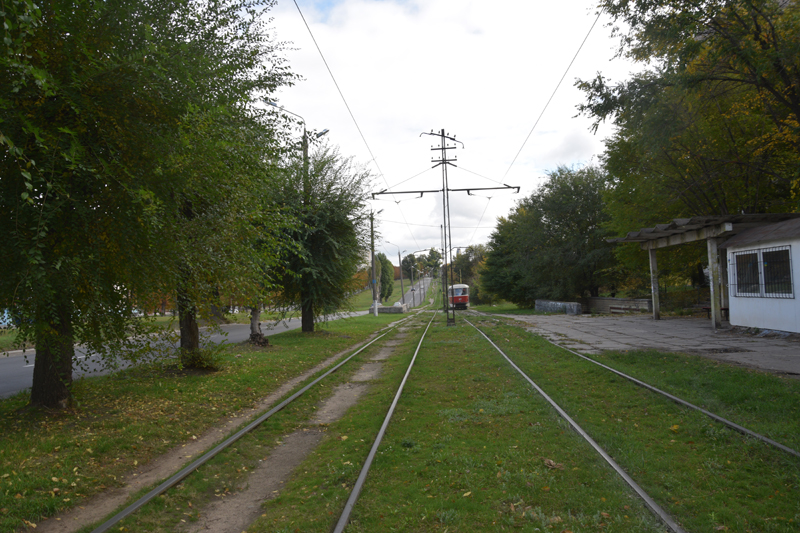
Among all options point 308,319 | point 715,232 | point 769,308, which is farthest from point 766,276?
point 308,319

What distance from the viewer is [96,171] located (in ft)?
20.2

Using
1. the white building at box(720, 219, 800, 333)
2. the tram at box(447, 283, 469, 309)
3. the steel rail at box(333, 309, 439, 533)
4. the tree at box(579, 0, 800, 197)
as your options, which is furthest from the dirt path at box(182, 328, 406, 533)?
the tram at box(447, 283, 469, 309)

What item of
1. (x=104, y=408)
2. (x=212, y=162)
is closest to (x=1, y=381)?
(x=104, y=408)

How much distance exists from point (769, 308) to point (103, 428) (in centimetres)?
1662

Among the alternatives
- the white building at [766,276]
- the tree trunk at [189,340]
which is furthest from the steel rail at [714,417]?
the tree trunk at [189,340]

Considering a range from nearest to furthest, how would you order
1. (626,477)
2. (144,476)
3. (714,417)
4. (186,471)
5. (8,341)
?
(626,477), (186,471), (144,476), (714,417), (8,341)

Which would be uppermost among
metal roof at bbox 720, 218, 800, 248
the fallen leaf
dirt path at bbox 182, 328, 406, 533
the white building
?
metal roof at bbox 720, 218, 800, 248

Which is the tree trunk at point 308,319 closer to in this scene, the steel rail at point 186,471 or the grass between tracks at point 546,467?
the steel rail at point 186,471

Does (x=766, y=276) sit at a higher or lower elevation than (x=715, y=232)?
lower

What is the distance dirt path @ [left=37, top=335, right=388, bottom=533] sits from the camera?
442cm

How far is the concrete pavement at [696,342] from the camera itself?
10653 millimetres

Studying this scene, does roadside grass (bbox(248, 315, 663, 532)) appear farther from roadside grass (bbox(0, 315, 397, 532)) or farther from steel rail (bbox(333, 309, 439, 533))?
roadside grass (bbox(0, 315, 397, 532))

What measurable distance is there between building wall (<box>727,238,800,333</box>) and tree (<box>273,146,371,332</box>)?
43.6ft

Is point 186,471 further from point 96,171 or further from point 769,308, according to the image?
point 769,308
